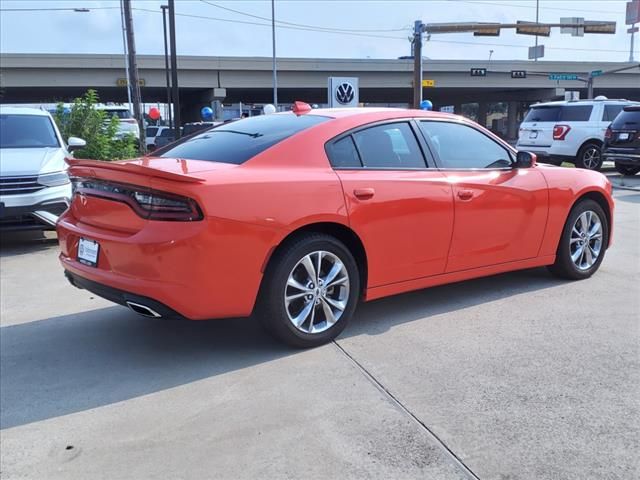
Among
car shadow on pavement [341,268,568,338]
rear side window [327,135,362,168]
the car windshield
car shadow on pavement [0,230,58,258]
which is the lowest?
car shadow on pavement [0,230,58,258]

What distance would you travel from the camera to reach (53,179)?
773 centimetres

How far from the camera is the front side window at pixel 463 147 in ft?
15.9

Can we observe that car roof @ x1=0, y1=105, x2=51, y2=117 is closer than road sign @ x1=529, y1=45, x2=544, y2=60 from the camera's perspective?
Yes

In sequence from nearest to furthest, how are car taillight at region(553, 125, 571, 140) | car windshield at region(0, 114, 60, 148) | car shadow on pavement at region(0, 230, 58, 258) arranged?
car shadow on pavement at region(0, 230, 58, 258)
car windshield at region(0, 114, 60, 148)
car taillight at region(553, 125, 571, 140)

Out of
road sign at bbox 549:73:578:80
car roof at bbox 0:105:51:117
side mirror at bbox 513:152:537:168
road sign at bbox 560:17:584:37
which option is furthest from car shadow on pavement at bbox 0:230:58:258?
road sign at bbox 549:73:578:80

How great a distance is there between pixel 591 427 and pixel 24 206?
6.67 metres

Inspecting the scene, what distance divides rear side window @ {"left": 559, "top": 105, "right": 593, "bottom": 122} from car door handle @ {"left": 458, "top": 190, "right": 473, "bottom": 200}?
39.4 ft

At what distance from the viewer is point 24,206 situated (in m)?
7.43

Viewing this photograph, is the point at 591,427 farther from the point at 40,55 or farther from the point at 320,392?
the point at 40,55

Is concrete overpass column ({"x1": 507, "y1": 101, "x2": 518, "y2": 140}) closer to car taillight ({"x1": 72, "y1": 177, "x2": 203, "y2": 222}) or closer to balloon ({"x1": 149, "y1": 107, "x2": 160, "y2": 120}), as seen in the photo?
balloon ({"x1": 149, "y1": 107, "x2": 160, "y2": 120})

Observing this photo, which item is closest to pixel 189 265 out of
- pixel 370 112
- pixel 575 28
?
pixel 370 112

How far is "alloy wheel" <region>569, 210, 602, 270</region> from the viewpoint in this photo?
5.71 meters

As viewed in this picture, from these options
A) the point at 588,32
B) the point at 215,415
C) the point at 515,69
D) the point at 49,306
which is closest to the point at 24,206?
the point at 49,306

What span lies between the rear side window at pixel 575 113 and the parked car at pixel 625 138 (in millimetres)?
1017
